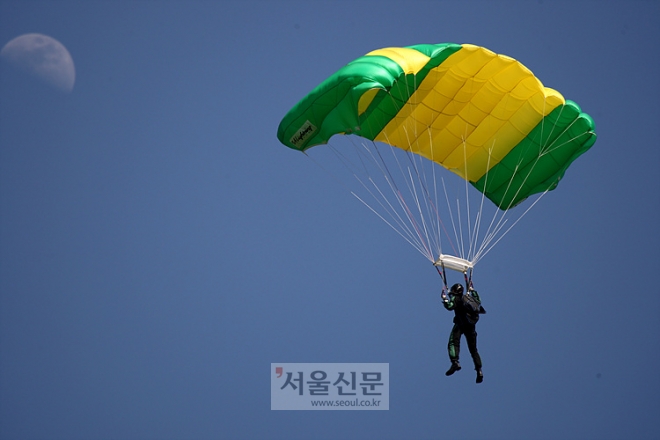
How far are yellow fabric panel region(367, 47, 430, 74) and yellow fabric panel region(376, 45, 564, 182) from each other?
84 cm

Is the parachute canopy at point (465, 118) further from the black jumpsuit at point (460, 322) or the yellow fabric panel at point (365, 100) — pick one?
the black jumpsuit at point (460, 322)

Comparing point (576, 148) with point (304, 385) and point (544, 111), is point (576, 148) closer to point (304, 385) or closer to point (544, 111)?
point (544, 111)

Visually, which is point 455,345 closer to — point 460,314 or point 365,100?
point 460,314

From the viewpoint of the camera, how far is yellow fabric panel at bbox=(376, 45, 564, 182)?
57.4 feet

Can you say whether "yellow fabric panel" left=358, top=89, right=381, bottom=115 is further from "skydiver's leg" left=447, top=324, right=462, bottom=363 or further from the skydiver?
"skydiver's leg" left=447, top=324, right=462, bottom=363

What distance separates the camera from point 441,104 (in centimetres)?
1806

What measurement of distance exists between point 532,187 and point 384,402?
5722 millimetres

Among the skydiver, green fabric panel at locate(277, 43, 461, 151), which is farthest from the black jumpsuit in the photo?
green fabric panel at locate(277, 43, 461, 151)

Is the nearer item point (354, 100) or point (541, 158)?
point (354, 100)

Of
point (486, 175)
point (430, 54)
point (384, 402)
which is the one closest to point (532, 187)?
point (486, 175)

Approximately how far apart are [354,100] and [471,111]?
10.8 ft


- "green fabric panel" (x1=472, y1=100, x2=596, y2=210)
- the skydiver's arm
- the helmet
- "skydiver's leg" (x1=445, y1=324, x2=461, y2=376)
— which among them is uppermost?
"green fabric panel" (x1=472, y1=100, x2=596, y2=210)

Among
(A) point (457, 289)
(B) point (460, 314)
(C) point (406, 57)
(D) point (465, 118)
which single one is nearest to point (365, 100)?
(C) point (406, 57)

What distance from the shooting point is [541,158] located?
18.6 meters
